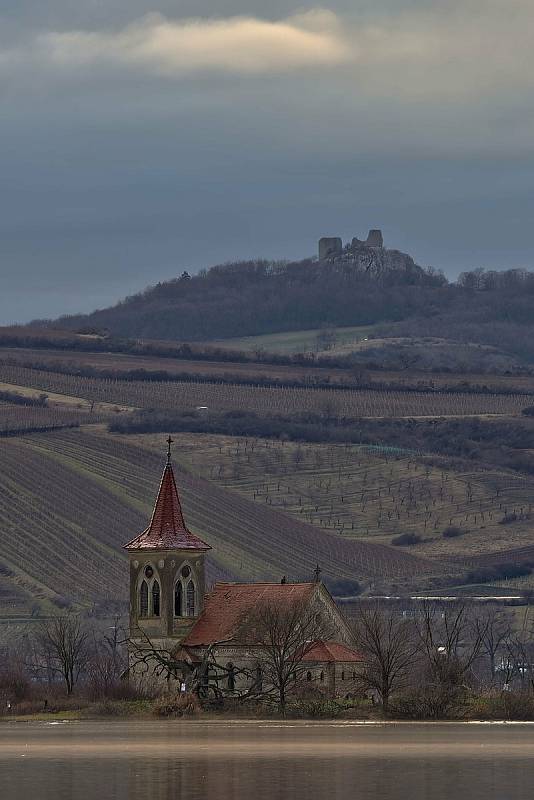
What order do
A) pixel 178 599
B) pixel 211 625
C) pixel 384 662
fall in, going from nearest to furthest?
pixel 384 662
pixel 211 625
pixel 178 599

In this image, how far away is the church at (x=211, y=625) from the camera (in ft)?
323

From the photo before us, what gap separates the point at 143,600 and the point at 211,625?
423 cm

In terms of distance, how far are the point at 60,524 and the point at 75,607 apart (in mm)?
24034

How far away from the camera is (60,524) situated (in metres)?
197

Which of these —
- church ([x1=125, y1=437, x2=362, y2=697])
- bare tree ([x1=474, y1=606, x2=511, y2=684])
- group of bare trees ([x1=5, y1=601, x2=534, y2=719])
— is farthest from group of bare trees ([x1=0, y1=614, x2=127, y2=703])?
bare tree ([x1=474, y1=606, x2=511, y2=684])

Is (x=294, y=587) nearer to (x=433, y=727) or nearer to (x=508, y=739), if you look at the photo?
(x=433, y=727)

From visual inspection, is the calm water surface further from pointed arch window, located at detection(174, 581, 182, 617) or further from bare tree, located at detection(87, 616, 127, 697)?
pointed arch window, located at detection(174, 581, 182, 617)

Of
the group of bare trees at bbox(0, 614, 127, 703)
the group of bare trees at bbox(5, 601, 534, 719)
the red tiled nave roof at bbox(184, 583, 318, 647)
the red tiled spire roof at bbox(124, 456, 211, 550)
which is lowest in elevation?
the group of bare trees at bbox(0, 614, 127, 703)

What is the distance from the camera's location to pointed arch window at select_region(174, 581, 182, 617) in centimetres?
10506

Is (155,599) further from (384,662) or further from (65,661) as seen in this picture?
(384,662)

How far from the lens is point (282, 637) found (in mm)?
97562

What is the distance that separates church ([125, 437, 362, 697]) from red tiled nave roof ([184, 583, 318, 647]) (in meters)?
0.04

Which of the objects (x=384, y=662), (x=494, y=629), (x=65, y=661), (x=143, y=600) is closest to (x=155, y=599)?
(x=143, y=600)

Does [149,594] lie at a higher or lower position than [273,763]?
higher
